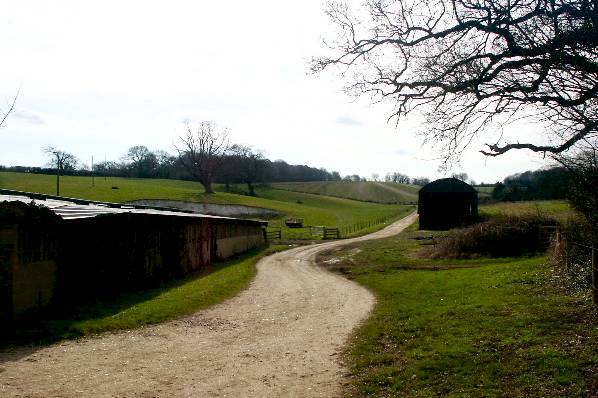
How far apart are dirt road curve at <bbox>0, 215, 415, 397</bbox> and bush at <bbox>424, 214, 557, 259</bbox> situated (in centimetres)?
1525

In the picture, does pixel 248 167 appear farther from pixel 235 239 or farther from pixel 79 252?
pixel 79 252

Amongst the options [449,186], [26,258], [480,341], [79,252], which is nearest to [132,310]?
[26,258]

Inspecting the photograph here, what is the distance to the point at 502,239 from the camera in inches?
1171

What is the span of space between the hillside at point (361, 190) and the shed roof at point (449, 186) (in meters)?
65.6

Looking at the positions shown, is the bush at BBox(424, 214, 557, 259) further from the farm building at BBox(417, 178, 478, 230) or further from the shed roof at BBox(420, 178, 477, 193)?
the shed roof at BBox(420, 178, 477, 193)

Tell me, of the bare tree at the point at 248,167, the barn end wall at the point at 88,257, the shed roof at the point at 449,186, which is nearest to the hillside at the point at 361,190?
the bare tree at the point at 248,167

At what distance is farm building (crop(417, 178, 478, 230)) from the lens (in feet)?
183

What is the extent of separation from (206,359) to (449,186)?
4942 cm

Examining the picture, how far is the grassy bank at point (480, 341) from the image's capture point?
8016 mm

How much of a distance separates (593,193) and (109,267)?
13.9 meters

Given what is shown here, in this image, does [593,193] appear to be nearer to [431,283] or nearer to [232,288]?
[431,283]

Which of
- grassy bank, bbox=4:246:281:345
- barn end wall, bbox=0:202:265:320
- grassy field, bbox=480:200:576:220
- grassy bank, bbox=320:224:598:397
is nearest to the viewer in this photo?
grassy bank, bbox=320:224:598:397

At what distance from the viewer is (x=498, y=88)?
34.6ft

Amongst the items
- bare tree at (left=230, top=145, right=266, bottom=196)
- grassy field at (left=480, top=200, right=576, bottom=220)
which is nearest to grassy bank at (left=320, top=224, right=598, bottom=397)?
grassy field at (left=480, top=200, right=576, bottom=220)
